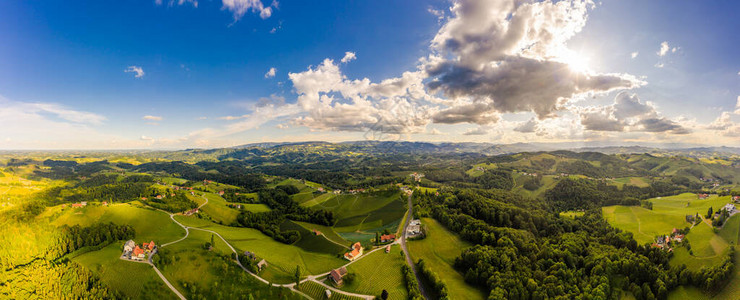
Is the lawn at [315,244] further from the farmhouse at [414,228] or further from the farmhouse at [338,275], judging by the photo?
the farmhouse at [414,228]

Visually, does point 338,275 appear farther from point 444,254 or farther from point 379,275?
point 444,254

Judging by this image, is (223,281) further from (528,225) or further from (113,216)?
(528,225)

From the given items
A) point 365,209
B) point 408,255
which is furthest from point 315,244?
point 365,209

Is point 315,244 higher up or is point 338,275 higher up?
point 338,275

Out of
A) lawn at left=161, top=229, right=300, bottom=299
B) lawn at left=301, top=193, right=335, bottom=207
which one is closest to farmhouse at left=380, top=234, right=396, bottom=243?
lawn at left=161, top=229, right=300, bottom=299

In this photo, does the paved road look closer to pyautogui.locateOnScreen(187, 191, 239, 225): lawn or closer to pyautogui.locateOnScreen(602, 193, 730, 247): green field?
pyautogui.locateOnScreen(187, 191, 239, 225): lawn

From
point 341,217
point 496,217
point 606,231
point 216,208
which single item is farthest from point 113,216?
point 606,231
